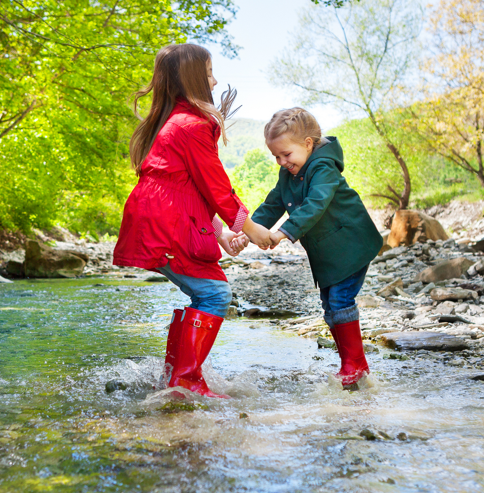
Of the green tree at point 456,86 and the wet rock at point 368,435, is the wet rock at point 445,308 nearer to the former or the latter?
the wet rock at point 368,435

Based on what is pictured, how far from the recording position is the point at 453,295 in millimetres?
5605

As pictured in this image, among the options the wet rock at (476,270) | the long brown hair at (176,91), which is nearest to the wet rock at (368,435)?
the long brown hair at (176,91)

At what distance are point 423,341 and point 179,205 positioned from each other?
232cm

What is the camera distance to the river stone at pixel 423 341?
3.70 m

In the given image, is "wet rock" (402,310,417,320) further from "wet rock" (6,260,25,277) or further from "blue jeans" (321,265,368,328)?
"wet rock" (6,260,25,277)

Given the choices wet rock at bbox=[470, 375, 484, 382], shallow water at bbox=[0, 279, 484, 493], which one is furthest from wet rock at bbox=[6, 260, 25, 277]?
wet rock at bbox=[470, 375, 484, 382]

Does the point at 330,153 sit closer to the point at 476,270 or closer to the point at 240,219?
the point at 240,219

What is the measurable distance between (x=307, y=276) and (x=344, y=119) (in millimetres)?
15745

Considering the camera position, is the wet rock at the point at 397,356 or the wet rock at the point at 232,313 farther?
the wet rock at the point at 232,313

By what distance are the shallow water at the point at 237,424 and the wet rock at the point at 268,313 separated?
1.68 m

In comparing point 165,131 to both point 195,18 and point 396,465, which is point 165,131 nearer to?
point 396,465

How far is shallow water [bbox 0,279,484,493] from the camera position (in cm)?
151

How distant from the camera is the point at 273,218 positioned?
333 centimetres

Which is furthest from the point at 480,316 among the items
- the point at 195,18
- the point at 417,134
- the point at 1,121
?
the point at 417,134
